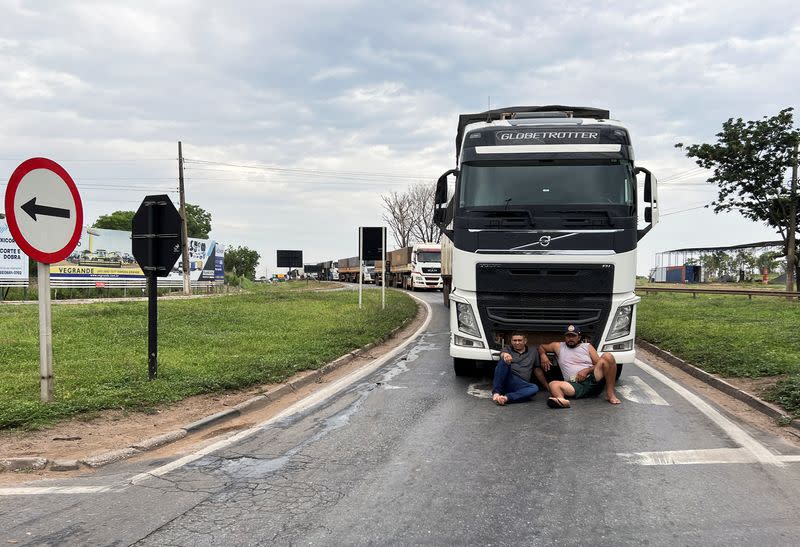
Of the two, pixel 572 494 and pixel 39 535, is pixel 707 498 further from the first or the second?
pixel 39 535

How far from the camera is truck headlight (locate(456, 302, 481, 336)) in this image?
7.80m

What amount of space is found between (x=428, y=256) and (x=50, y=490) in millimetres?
34343

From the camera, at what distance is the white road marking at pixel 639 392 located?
727 cm

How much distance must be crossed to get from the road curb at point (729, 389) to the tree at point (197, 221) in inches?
2739

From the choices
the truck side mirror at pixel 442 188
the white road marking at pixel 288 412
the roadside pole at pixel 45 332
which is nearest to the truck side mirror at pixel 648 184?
the truck side mirror at pixel 442 188

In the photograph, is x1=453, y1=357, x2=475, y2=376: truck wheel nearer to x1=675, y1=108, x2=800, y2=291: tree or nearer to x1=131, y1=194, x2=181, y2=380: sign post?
x1=131, y1=194, x2=181, y2=380: sign post

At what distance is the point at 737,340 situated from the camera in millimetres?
11797

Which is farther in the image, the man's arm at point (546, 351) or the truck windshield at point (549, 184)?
the truck windshield at point (549, 184)

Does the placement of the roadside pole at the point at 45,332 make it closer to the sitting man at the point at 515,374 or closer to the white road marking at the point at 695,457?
the sitting man at the point at 515,374

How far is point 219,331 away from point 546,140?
8.78 metres

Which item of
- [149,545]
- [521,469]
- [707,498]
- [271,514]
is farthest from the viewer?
[521,469]

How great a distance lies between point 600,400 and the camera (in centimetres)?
727

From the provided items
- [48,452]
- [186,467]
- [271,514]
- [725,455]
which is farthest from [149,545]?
[725,455]

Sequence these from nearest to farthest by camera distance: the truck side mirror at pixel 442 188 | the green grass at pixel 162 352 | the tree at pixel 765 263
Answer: the green grass at pixel 162 352, the truck side mirror at pixel 442 188, the tree at pixel 765 263
